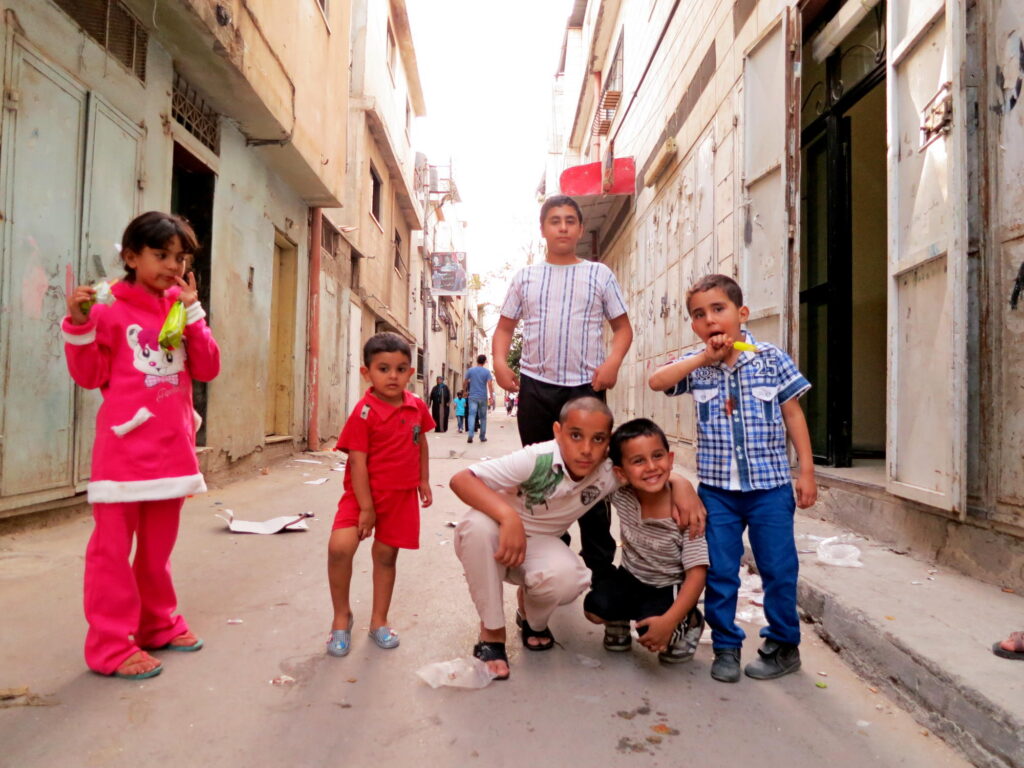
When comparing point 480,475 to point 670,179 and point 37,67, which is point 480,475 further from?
point 670,179

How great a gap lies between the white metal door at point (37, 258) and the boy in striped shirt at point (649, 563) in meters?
3.31

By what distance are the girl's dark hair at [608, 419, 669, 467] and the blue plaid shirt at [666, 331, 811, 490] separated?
0.19m

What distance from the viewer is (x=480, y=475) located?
2.45 metres

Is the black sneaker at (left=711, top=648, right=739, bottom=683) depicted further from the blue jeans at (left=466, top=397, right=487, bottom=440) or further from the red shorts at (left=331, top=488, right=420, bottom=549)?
the blue jeans at (left=466, top=397, right=487, bottom=440)

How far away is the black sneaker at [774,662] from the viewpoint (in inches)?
91.7

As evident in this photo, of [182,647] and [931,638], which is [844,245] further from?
[182,647]

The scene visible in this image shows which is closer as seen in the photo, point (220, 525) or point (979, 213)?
point (979, 213)

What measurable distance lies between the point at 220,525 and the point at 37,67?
2961mm

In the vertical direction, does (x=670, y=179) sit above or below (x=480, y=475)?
above

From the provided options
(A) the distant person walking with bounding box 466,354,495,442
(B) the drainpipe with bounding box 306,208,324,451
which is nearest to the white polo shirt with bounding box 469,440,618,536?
(B) the drainpipe with bounding box 306,208,324,451

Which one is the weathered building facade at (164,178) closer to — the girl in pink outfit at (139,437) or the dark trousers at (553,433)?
the girl in pink outfit at (139,437)

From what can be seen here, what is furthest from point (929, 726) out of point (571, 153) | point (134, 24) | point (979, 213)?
point (571, 153)

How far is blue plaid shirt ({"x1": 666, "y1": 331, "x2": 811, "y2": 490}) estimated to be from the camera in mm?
2396

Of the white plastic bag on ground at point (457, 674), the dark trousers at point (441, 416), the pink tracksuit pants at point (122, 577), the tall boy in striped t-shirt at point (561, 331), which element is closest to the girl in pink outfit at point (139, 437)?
the pink tracksuit pants at point (122, 577)
